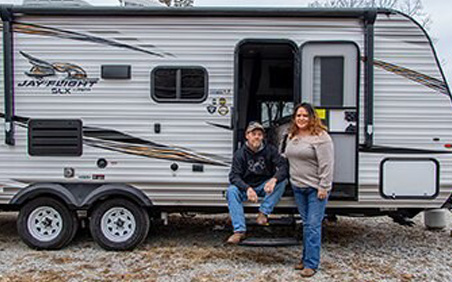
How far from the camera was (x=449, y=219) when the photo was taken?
23.4 ft

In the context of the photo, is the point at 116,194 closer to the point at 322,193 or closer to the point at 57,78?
the point at 57,78

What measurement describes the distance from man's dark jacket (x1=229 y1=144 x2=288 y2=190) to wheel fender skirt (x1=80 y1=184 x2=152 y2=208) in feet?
3.58

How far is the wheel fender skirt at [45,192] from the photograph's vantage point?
195 inches

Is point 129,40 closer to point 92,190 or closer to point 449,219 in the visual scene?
point 92,190

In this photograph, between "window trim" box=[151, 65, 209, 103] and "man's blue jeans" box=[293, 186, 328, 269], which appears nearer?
"man's blue jeans" box=[293, 186, 328, 269]

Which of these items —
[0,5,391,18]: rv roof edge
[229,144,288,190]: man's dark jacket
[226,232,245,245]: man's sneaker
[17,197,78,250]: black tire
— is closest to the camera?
[226,232,245,245]: man's sneaker

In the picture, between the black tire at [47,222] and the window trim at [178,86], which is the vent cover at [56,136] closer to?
the black tire at [47,222]

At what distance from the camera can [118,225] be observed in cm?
514

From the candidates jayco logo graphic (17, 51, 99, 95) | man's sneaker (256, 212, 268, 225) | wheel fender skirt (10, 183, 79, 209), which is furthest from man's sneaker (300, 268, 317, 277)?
jayco logo graphic (17, 51, 99, 95)

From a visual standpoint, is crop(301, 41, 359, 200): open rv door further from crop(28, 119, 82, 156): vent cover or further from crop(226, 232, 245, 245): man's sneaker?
crop(28, 119, 82, 156): vent cover

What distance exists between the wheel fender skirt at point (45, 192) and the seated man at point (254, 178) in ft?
6.14

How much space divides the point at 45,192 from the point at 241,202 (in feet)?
7.64

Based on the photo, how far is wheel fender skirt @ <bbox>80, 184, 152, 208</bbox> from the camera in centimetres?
496

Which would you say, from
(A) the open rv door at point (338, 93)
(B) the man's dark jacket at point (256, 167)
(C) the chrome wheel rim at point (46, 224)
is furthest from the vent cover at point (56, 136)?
(A) the open rv door at point (338, 93)
